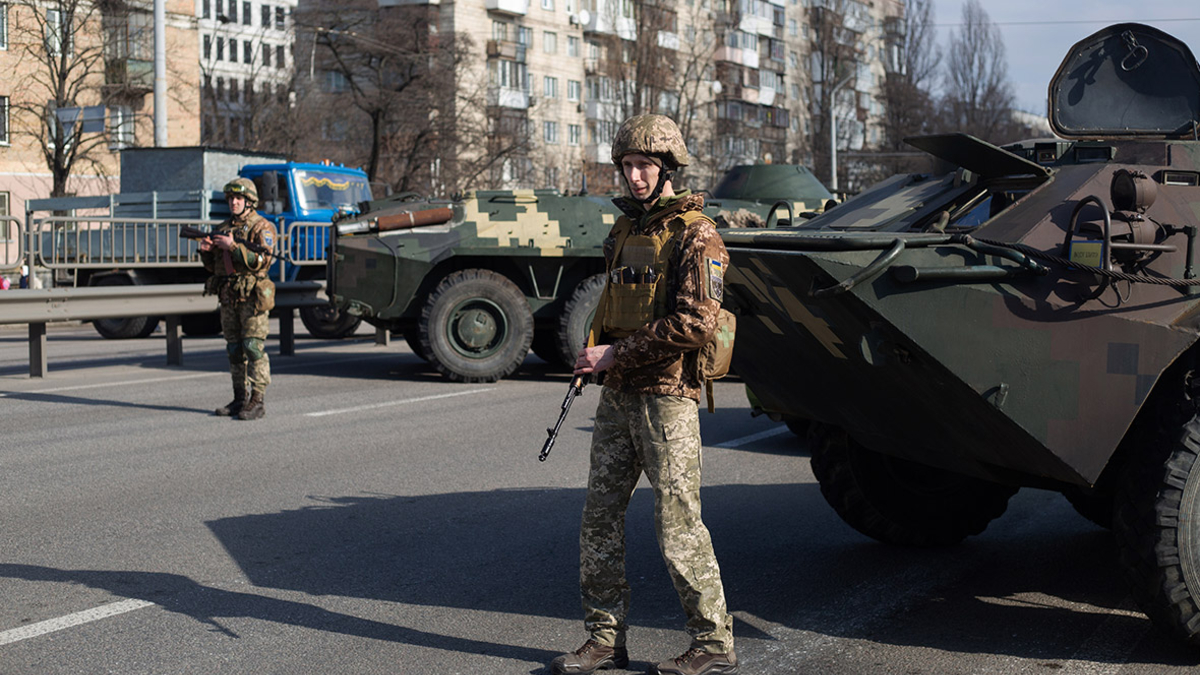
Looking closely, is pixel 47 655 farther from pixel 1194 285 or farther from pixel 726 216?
pixel 726 216

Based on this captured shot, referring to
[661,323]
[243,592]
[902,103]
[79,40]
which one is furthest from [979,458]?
[902,103]

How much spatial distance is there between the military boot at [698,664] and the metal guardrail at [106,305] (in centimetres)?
855

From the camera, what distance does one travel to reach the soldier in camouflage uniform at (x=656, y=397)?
13.6 feet

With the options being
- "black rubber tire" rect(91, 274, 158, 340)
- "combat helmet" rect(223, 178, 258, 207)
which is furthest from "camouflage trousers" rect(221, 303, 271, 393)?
"black rubber tire" rect(91, 274, 158, 340)

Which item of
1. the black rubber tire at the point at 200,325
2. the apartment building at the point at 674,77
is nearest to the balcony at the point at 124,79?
the apartment building at the point at 674,77

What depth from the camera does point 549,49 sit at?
6053 cm

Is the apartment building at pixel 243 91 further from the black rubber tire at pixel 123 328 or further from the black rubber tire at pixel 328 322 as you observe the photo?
the black rubber tire at pixel 328 322

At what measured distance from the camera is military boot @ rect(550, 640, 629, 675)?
13.9ft

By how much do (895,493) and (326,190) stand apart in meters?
13.7

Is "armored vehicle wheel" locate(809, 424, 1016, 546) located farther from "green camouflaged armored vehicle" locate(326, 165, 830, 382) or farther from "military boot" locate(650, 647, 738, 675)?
"green camouflaged armored vehicle" locate(326, 165, 830, 382)

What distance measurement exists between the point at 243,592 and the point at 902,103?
56075mm

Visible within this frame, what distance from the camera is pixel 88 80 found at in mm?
35188

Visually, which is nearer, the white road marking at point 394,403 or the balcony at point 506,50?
the white road marking at point 394,403

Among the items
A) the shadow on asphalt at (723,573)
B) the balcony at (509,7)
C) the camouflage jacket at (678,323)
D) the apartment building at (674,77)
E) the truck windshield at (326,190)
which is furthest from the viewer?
the balcony at (509,7)
